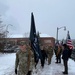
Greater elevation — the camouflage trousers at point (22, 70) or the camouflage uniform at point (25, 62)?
the camouflage uniform at point (25, 62)

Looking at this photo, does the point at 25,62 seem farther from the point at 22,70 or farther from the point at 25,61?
the point at 22,70

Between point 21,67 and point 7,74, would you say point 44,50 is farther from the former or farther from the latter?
point 21,67

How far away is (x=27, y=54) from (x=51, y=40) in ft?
353

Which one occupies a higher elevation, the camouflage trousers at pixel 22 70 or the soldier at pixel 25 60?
the soldier at pixel 25 60

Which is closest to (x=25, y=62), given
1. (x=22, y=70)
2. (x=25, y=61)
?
(x=25, y=61)

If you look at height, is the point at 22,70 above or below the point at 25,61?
below

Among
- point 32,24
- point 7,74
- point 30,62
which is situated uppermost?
point 32,24

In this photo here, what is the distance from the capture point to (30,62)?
10.1 metres

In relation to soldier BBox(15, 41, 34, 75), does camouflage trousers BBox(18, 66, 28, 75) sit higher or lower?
lower

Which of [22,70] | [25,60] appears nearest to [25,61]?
[25,60]

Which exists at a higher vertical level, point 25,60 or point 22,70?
point 25,60

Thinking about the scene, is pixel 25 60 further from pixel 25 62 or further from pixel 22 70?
pixel 22 70

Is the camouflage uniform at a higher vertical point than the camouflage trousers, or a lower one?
higher

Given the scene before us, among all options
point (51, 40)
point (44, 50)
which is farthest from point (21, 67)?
point (51, 40)
